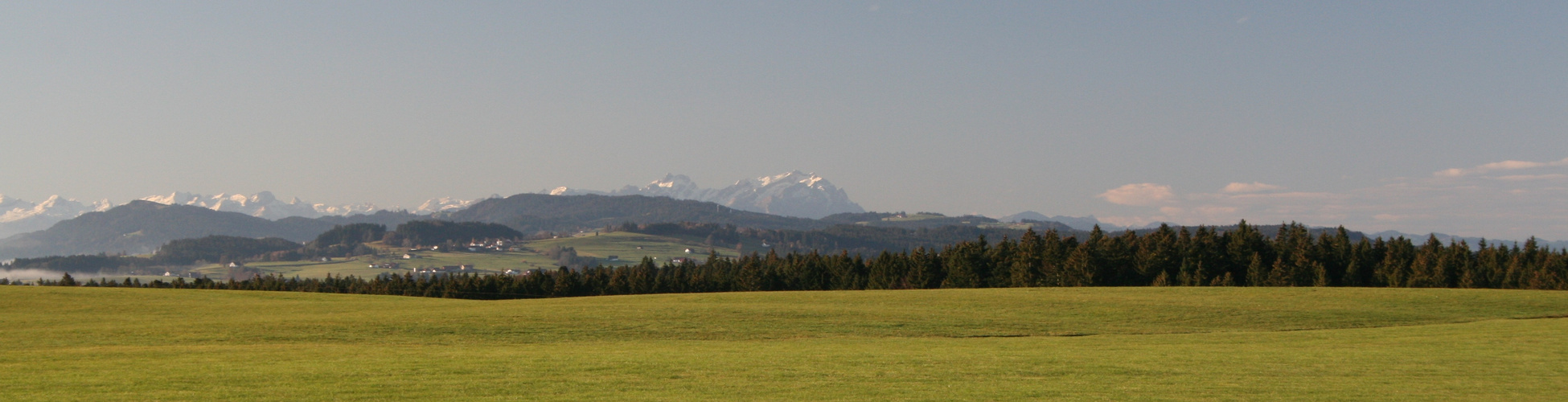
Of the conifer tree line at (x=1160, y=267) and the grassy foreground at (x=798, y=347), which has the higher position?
the conifer tree line at (x=1160, y=267)

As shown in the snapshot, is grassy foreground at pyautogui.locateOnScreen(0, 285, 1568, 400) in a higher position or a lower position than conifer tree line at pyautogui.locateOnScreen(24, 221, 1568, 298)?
lower

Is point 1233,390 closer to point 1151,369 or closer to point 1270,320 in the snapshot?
point 1151,369

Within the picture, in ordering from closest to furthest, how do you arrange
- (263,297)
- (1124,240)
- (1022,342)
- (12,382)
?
(12,382) < (1022,342) < (263,297) < (1124,240)

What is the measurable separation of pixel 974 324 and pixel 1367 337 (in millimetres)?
14835

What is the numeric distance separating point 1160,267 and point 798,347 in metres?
72.4

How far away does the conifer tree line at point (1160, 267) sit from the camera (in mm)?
88000

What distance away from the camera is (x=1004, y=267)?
100 m

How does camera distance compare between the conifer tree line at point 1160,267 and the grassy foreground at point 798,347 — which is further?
the conifer tree line at point 1160,267

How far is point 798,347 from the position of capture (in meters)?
31.1

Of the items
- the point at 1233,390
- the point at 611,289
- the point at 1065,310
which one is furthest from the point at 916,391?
the point at 611,289

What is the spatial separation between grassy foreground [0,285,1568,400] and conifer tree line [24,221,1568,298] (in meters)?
34.7

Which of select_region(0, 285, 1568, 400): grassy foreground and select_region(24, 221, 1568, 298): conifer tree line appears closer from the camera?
select_region(0, 285, 1568, 400): grassy foreground

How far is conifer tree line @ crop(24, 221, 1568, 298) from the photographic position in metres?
88.0

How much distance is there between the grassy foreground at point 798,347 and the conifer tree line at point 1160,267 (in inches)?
1367
